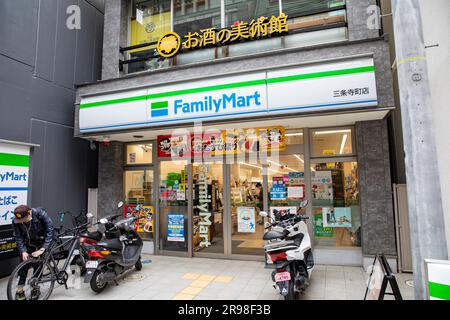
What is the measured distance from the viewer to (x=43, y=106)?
721 cm

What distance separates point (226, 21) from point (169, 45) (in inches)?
59.9

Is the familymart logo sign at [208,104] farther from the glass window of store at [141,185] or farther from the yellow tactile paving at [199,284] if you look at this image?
the yellow tactile paving at [199,284]

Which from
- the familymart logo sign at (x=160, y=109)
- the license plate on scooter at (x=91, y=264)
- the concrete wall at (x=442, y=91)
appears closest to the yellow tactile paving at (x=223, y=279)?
the license plate on scooter at (x=91, y=264)

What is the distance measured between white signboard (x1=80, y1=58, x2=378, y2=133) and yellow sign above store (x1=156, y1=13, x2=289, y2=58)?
1.30m

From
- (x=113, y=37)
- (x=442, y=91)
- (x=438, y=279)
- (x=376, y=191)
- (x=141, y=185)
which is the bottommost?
(x=438, y=279)

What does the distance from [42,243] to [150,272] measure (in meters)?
2.09

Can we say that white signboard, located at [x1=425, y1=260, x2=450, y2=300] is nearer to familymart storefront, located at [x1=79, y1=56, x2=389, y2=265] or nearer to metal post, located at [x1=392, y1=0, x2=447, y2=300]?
metal post, located at [x1=392, y1=0, x2=447, y2=300]

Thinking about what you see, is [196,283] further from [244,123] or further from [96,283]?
[244,123]

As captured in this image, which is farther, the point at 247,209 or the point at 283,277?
the point at 247,209

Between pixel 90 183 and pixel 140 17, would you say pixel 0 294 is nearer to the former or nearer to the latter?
pixel 90 183

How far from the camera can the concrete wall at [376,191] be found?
575 cm


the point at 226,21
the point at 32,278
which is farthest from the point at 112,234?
the point at 226,21

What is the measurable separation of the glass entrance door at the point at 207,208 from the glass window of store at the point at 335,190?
7.31ft

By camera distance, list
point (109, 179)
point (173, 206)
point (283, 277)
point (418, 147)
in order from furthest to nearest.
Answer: point (109, 179) → point (173, 206) → point (283, 277) → point (418, 147)
